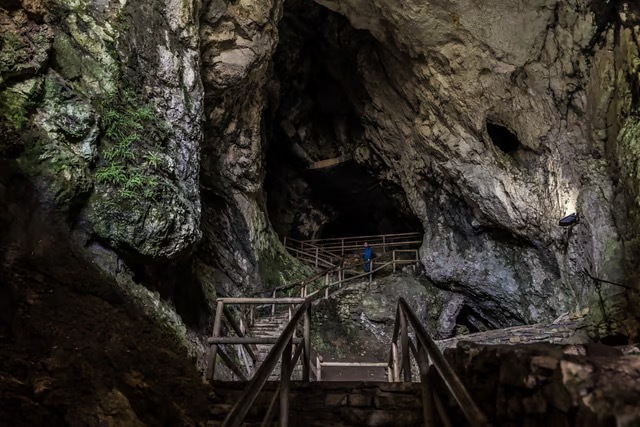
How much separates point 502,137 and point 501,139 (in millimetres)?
52

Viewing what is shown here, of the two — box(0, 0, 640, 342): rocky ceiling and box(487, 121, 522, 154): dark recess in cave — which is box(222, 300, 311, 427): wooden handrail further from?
box(487, 121, 522, 154): dark recess in cave

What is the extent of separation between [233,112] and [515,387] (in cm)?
891

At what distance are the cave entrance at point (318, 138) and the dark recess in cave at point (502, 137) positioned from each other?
14.6 ft

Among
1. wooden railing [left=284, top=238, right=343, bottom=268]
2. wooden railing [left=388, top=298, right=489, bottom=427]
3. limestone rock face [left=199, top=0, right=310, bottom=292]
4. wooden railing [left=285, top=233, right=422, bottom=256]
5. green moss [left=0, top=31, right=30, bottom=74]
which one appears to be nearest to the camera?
wooden railing [left=388, top=298, right=489, bottom=427]

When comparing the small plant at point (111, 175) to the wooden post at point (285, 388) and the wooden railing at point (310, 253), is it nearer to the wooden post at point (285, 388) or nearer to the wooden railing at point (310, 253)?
the wooden post at point (285, 388)

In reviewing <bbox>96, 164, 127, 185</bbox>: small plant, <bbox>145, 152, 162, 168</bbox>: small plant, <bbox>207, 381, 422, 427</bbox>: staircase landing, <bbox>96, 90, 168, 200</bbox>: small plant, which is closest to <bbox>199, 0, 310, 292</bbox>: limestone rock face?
<bbox>96, 90, 168, 200</bbox>: small plant

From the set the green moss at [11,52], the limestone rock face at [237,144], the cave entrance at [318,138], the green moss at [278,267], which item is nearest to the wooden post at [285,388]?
the green moss at [11,52]

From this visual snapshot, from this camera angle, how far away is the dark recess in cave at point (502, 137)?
10.1 m

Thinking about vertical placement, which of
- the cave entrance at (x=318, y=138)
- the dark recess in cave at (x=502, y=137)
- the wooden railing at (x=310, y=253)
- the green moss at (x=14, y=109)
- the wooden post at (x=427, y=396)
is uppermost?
the cave entrance at (x=318, y=138)

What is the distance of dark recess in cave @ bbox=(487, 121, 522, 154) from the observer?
33.1 feet

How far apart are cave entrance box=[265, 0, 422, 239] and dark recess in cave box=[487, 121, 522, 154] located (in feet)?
14.6

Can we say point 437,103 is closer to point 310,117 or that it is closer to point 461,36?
Answer: point 461,36

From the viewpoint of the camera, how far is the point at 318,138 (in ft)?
55.2

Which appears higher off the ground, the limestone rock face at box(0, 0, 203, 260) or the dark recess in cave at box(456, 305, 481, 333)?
the limestone rock face at box(0, 0, 203, 260)
